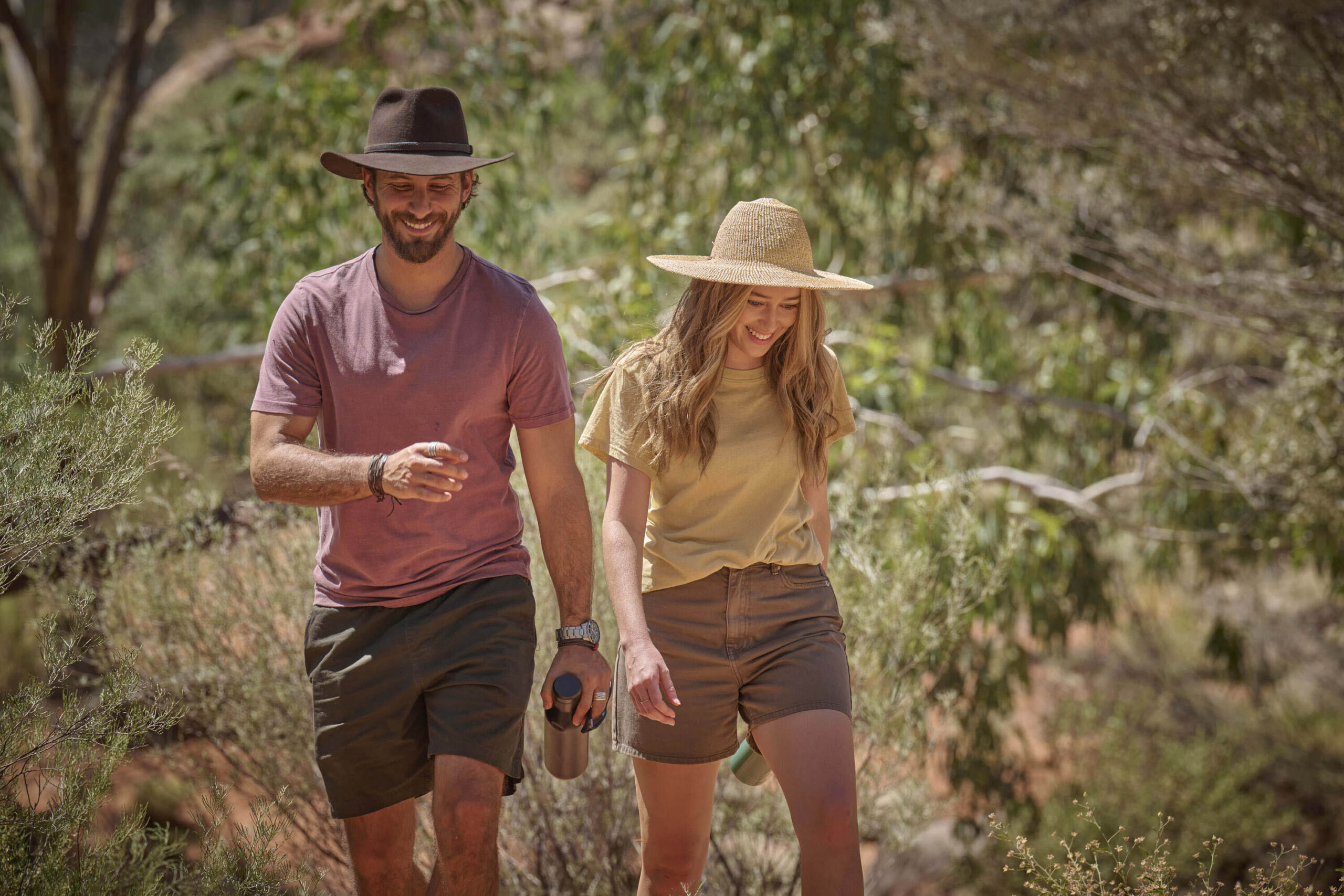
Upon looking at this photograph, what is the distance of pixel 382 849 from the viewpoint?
2.49m

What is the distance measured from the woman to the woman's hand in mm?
30

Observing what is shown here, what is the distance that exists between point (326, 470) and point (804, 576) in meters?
1.09

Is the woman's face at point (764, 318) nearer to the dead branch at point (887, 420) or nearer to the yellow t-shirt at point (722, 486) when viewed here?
the yellow t-shirt at point (722, 486)

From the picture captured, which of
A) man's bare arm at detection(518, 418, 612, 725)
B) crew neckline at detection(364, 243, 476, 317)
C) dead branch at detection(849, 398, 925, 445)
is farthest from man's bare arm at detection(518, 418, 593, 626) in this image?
dead branch at detection(849, 398, 925, 445)

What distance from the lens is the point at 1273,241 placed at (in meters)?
7.25

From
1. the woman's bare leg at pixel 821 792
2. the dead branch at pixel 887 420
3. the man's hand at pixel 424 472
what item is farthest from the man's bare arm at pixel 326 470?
the dead branch at pixel 887 420

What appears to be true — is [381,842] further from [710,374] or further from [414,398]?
[710,374]

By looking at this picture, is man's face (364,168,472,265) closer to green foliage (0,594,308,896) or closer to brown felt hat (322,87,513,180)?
brown felt hat (322,87,513,180)

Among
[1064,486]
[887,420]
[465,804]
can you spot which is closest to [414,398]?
[465,804]

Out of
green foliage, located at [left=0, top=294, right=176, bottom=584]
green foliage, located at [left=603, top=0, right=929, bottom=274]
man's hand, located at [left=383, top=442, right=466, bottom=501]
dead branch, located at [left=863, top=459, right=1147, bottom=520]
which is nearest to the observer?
man's hand, located at [left=383, top=442, right=466, bottom=501]

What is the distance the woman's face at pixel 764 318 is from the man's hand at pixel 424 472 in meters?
0.77

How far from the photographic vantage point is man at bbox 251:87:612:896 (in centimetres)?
239

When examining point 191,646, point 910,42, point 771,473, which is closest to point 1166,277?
point 910,42

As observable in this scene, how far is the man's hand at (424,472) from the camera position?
2.07 metres
